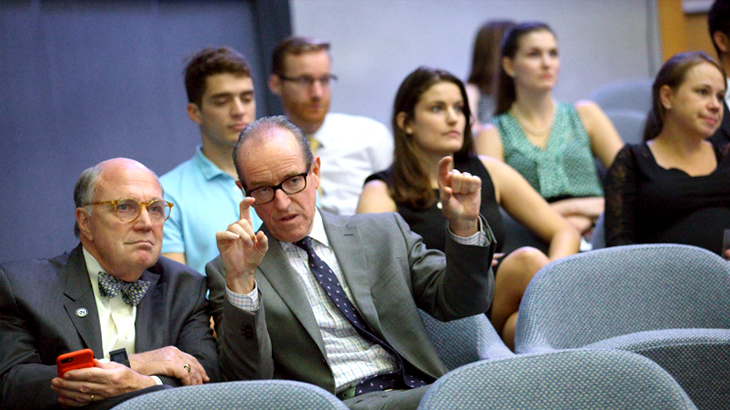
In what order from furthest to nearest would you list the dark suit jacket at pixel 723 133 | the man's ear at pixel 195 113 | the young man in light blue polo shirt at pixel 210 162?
1. the dark suit jacket at pixel 723 133
2. the man's ear at pixel 195 113
3. the young man in light blue polo shirt at pixel 210 162

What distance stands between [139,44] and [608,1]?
3.75 m

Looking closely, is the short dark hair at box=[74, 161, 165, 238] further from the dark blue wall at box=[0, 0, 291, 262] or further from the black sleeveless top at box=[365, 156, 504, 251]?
the black sleeveless top at box=[365, 156, 504, 251]

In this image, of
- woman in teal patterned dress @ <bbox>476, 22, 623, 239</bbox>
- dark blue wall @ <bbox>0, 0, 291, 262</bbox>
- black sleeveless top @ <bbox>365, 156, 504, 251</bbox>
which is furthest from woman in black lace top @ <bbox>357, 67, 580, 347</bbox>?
dark blue wall @ <bbox>0, 0, 291, 262</bbox>

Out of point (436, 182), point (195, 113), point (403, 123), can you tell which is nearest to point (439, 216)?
point (436, 182)

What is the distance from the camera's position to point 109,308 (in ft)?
6.81

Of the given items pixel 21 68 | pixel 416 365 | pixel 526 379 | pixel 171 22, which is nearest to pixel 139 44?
pixel 171 22

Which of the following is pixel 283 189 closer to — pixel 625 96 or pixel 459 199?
pixel 459 199

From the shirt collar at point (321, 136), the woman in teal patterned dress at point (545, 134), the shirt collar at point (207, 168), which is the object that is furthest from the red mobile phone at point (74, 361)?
the woman in teal patterned dress at point (545, 134)

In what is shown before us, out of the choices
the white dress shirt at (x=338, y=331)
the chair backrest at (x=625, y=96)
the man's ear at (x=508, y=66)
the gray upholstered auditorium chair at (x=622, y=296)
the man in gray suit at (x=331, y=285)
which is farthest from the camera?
the chair backrest at (x=625, y=96)

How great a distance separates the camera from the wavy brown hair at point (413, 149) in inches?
116

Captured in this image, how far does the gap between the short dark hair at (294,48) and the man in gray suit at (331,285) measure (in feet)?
4.74

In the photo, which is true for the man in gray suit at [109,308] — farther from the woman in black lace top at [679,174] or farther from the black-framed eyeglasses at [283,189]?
the woman in black lace top at [679,174]

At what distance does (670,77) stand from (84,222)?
223cm

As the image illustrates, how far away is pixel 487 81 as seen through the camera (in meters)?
4.38
